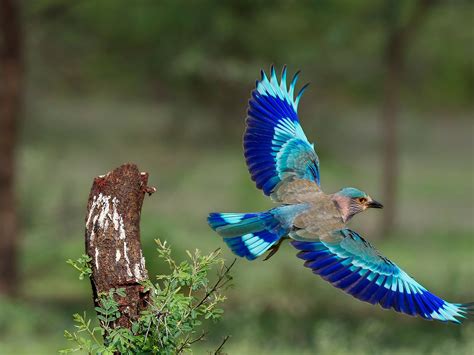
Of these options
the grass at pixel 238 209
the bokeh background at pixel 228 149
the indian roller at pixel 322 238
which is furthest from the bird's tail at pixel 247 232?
the bokeh background at pixel 228 149

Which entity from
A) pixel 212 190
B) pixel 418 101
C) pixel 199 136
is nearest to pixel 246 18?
pixel 199 136

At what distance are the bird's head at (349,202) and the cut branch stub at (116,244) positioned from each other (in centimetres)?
101

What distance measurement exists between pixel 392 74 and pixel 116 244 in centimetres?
1291

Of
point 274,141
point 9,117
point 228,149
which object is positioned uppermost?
point 228,149

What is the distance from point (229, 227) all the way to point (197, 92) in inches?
437

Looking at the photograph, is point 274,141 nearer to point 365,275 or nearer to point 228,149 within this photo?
point 365,275

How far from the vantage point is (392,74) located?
651 inches

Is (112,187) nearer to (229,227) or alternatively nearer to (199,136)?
(229,227)

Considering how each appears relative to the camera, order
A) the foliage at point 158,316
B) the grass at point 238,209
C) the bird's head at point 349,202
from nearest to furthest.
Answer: the foliage at point 158,316
the bird's head at point 349,202
the grass at point 238,209

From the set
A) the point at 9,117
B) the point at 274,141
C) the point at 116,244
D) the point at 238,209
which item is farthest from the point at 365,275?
the point at 238,209

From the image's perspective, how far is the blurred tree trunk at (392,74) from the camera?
15375mm

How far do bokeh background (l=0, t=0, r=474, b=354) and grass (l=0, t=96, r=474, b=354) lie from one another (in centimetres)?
4

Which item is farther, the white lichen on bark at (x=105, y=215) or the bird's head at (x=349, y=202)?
the bird's head at (x=349, y=202)

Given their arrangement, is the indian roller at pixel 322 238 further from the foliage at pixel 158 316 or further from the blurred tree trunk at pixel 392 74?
the blurred tree trunk at pixel 392 74
